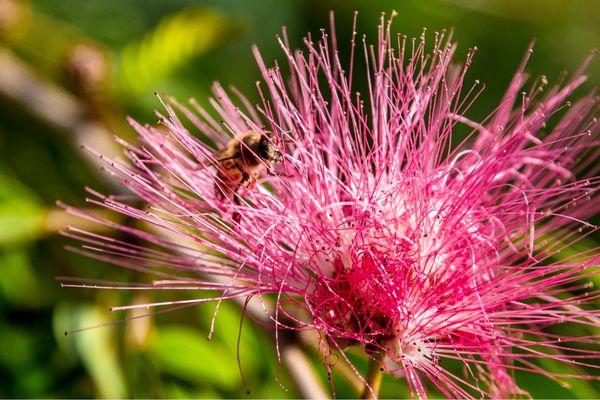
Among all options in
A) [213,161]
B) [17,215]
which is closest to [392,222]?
[213,161]

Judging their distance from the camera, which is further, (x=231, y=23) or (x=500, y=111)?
(x=231, y=23)

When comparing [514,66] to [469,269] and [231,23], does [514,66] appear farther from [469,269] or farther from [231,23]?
[469,269]

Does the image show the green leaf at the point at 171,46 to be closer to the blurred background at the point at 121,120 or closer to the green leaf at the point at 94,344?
the blurred background at the point at 121,120

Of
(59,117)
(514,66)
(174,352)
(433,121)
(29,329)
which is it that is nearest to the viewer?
(433,121)

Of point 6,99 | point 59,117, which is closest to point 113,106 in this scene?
point 59,117

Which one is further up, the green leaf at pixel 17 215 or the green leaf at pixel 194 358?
the green leaf at pixel 17 215

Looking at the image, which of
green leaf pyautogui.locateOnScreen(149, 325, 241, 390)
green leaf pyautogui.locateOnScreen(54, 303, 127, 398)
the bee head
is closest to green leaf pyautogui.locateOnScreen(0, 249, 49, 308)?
green leaf pyautogui.locateOnScreen(54, 303, 127, 398)

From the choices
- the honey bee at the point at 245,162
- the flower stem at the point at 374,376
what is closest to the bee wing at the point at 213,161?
the honey bee at the point at 245,162
